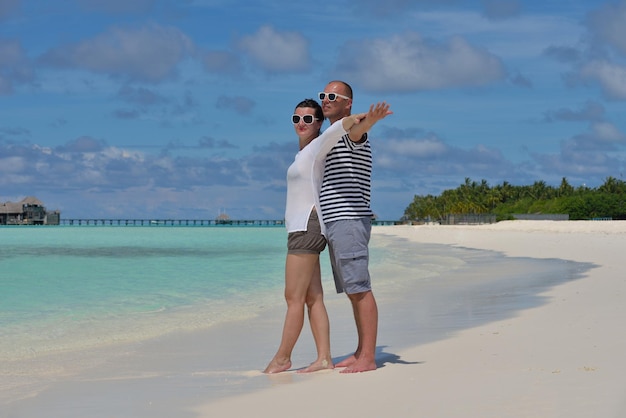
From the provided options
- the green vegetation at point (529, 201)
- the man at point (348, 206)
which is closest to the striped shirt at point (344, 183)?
the man at point (348, 206)

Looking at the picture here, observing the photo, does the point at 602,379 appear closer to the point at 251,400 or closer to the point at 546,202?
the point at 251,400

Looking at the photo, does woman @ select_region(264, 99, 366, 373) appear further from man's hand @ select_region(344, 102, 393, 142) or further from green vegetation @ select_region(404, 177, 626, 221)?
green vegetation @ select_region(404, 177, 626, 221)

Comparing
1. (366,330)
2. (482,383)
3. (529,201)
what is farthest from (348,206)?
(529,201)

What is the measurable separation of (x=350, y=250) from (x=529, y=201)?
4345 inches

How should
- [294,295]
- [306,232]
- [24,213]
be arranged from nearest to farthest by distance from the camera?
[306,232]
[294,295]
[24,213]

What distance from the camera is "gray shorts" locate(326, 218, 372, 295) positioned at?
4793mm

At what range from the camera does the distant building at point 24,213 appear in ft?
595

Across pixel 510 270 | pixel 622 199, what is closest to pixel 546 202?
pixel 622 199

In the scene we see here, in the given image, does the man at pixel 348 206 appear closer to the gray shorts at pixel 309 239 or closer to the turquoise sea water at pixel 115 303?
the gray shorts at pixel 309 239

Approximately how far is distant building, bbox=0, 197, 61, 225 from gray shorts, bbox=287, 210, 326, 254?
187724 mm

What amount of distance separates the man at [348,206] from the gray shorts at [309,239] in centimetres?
7

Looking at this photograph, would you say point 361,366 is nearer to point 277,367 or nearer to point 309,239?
point 277,367

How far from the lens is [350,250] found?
4797mm

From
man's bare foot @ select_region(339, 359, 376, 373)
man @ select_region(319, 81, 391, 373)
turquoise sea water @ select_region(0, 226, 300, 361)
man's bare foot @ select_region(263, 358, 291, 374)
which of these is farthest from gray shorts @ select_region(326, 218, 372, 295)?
turquoise sea water @ select_region(0, 226, 300, 361)
